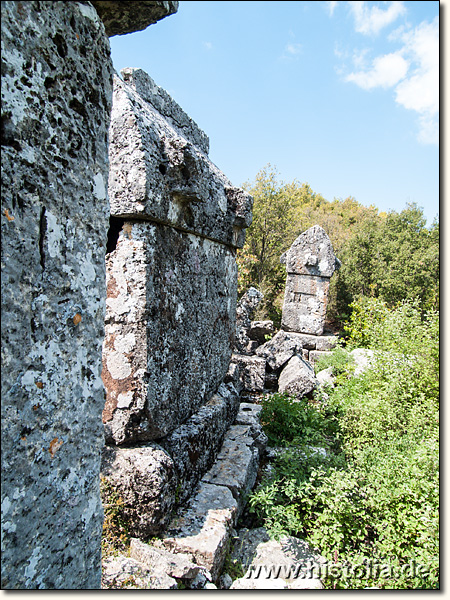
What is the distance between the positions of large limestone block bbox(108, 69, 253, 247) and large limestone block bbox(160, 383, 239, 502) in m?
1.27

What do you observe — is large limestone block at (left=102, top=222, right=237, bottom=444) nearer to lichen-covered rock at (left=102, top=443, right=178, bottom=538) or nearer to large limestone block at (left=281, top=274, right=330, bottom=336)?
lichen-covered rock at (left=102, top=443, right=178, bottom=538)

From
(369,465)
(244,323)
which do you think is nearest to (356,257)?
(244,323)

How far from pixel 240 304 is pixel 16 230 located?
6.80 meters

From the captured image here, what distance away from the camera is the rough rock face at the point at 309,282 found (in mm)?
8586

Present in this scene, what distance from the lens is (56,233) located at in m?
1.14

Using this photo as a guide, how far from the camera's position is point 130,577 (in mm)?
1697

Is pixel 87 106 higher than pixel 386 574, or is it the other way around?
pixel 87 106

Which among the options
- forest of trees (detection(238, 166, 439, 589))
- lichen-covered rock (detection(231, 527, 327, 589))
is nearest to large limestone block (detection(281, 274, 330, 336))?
forest of trees (detection(238, 166, 439, 589))

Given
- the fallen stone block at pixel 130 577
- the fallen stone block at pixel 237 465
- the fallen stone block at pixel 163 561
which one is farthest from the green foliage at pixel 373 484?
the fallen stone block at pixel 130 577

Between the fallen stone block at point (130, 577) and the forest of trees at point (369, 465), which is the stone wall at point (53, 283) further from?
the forest of trees at point (369, 465)

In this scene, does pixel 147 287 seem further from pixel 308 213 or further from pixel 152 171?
pixel 308 213

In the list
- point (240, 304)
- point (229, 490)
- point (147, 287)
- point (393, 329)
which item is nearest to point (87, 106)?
point (147, 287)

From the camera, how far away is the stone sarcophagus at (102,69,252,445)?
6.79ft

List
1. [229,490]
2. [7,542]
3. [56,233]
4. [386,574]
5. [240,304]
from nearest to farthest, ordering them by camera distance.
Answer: [7,542] < [56,233] < [386,574] < [229,490] < [240,304]
